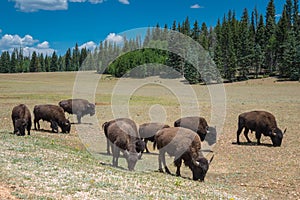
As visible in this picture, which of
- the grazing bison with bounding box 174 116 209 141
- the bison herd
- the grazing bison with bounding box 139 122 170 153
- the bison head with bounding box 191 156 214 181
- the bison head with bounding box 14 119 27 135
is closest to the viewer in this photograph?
the bison head with bounding box 191 156 214 181

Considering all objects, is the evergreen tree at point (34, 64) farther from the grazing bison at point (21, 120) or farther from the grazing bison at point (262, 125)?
the grazing bison at point (262, 125)

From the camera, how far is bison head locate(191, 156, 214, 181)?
13219 mm

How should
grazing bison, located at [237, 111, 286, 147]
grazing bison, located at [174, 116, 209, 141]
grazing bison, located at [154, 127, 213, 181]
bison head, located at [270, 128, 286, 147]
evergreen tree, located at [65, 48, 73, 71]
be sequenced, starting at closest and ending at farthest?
grazing bison, located at [154, 127, 213, 181]
grazing bison, located at [174, 116, 209, 141]
bison head, located at [270, 128, 286, 147]
grazing bison, located at [237, 111, 286, 147]
evergreen tree, located at [65, 48, 73, 71]

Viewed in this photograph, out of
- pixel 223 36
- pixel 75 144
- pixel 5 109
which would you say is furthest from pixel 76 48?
pixel 75 144

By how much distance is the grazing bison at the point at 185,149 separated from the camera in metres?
13.3

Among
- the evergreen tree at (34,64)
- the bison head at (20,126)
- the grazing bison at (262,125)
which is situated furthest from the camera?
the evergreen tree at (34,64)

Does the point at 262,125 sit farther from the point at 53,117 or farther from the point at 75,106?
the point at 75,106

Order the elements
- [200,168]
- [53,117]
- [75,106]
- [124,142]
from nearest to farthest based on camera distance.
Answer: [200,168], [124,142], [53,117], [75,106]

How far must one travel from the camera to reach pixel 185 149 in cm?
1354

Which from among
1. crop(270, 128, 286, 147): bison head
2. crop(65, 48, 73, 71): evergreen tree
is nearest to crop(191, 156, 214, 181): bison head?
crop(270, 128, 286, 147): bison head

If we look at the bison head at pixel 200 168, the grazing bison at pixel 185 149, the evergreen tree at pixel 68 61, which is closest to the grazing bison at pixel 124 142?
the grazing bison at pixel 185 149

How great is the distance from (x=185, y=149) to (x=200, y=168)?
3.07 feet

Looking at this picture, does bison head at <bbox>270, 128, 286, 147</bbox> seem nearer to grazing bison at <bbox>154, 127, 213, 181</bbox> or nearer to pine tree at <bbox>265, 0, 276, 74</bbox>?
grazing bison at <bbox>154, 127, 213, 181</bbox>

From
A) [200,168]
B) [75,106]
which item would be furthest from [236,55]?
[200,168]
